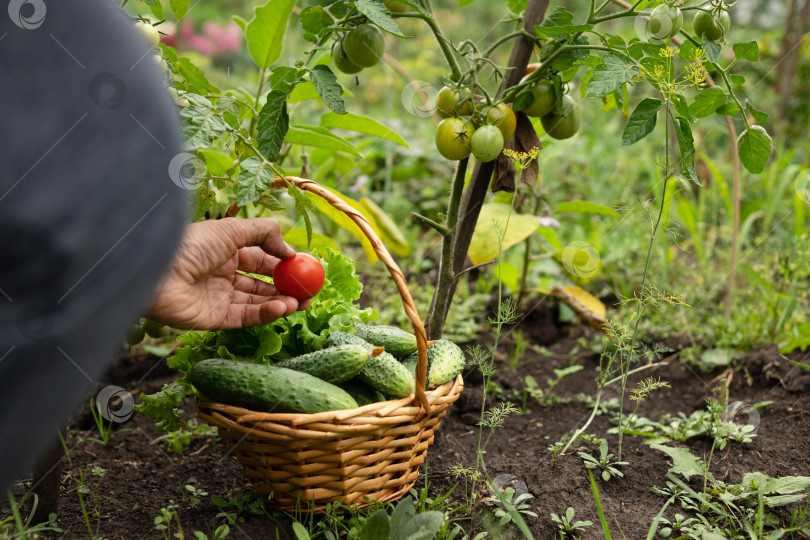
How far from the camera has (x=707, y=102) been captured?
153cm

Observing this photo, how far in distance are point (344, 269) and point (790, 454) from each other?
1.29 meters

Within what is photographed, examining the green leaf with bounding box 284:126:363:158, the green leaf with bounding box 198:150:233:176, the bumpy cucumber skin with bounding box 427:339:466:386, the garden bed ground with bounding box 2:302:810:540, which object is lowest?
the garden bed ground with bounding box 2:302:810:540

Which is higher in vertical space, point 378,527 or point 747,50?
point 747,50

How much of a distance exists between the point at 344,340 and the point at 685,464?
89 centimetres

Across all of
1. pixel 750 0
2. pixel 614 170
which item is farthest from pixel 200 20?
pixel 614 170

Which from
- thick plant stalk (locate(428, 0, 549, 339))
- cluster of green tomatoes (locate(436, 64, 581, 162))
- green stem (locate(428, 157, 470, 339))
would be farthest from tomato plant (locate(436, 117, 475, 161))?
thick plant stalk (locate(428, 0, 549, 339))

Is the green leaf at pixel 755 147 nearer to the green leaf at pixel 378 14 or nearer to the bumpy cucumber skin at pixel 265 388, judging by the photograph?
the green leaf at pixel 378 14

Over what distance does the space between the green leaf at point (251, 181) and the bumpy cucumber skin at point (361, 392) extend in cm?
52

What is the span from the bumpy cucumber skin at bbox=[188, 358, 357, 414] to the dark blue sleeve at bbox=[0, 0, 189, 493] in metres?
0.39

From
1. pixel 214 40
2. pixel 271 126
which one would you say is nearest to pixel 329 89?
pixel 271 126

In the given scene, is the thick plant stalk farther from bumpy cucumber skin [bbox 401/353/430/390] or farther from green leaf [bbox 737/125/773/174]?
green leaf [bbox 737/125/773/174]

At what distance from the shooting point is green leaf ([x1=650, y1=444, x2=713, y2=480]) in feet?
5.16

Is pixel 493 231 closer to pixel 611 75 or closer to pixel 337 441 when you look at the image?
pixel 611 75

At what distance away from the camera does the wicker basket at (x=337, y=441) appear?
4.27 feet
